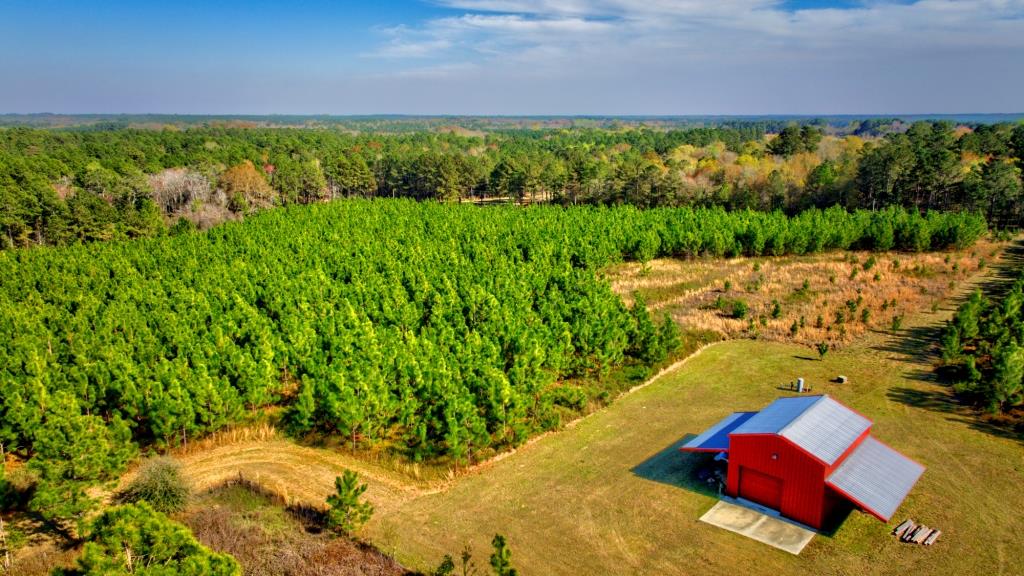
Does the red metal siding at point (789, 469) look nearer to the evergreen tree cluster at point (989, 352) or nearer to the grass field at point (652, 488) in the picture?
the grass field at point (652, 488)

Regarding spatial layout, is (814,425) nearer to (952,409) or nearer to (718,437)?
(718,437)

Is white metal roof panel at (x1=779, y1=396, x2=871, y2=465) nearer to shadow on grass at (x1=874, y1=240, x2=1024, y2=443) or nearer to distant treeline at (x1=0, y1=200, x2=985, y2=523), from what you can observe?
shadow on grass at (x1=874, y1=240, x2=1024, y2=443)

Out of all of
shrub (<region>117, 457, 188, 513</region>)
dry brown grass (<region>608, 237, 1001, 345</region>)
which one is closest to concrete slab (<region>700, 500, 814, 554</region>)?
shrub (<region>117, 457, 188, 513</region>)

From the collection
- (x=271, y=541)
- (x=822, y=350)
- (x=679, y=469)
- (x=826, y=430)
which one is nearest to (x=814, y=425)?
(x=826, y=430)

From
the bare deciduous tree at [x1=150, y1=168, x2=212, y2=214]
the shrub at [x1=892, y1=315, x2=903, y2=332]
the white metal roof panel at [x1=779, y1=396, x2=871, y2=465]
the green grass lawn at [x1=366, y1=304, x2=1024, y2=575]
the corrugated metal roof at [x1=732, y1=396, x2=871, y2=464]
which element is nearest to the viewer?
the green grass lawn at [x1=366, y1=304, x2=1024, y2=575]

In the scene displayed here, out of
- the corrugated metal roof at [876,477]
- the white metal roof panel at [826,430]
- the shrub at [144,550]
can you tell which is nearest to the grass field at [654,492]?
the corrugated metal roof at [876,477]
